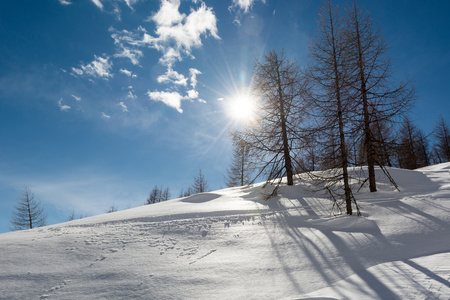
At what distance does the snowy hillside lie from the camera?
3218 mm

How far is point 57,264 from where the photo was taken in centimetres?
409

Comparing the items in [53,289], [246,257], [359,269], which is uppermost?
[53,289]

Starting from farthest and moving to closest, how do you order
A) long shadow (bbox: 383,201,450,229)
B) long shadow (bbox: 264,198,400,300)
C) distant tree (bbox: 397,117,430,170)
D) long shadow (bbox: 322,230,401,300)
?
1. distant tree (bbox: 397,117,430,170)
2. long shadow (bbox: 383,201,450,229)
3. long shadow (bbox: 264,198,400,300)
4. long shadow (bbox: 322,230,401,300)

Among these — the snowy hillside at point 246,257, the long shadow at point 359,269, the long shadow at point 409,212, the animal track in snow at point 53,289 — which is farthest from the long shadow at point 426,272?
the animal track in snow at point 53,289

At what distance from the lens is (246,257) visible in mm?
4305

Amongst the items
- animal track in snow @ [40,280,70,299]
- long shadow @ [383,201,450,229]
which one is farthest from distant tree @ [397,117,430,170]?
animal track in snow @ [40,280,70,299]

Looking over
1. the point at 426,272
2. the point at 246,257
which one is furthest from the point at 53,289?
the point at 426,272

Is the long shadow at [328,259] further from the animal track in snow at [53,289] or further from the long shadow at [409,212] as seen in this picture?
the animal track in snow at [53,289]

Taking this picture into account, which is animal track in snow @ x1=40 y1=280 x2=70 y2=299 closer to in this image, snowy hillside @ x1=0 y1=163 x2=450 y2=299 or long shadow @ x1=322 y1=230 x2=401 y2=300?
snowy hillside @ x1=0 y1=163 x2=450 y2=299

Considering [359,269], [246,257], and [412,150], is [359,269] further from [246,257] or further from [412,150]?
[412,150]

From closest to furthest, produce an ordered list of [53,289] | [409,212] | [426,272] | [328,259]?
[426,272], [53,289], [328,259], [409,212]

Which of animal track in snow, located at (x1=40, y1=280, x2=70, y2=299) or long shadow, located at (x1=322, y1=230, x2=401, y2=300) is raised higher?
animal track in snow, located at (x1=40, y1=280, x2=70, y2=299)

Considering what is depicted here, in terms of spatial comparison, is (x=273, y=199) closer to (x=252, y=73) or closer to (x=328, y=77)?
(x=328, y=77)

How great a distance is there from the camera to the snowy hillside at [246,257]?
322 centimetres
